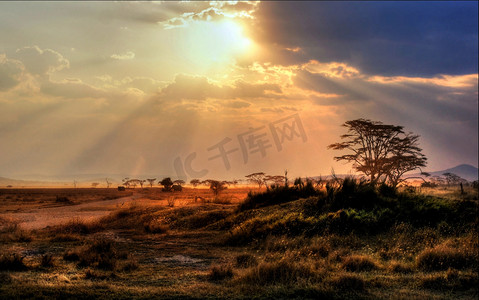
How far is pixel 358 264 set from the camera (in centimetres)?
1045

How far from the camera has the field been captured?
8.35 m

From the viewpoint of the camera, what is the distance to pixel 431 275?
970cm

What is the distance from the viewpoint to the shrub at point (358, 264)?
10.4 metres

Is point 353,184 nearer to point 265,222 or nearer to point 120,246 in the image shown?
point 265,222

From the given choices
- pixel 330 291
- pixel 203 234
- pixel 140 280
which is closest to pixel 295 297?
pixel 330 291

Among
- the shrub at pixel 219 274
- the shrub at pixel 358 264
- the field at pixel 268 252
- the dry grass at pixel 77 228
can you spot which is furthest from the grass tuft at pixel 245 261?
the dry grass at pixel 77 228

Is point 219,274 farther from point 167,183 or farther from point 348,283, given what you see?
point 167,183

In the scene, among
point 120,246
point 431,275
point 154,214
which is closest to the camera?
point 431,275

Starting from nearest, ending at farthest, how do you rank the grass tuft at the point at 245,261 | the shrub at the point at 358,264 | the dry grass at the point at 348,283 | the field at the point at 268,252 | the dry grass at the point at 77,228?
the field at the point at 268,252 < the dry grass at the point at 348,283 < the shrub at the point at 358,264 < the grass tuft at the point at 245,261 < the dry grass at the point at 77,228

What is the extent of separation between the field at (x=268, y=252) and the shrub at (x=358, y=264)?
0.03 metres

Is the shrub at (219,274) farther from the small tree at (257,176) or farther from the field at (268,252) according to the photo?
the small tree at (257,176)

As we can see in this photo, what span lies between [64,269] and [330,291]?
23.0ft

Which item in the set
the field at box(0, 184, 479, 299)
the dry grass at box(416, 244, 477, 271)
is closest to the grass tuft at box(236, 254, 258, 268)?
the field at box(0, 184, 479, 299)

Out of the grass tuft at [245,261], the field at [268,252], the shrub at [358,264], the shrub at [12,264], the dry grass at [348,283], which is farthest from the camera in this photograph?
the grass tuft at [245,261]
